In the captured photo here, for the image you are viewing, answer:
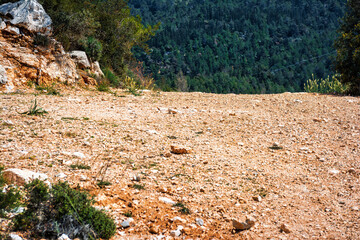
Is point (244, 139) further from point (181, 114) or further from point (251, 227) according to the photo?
point (251, 227)

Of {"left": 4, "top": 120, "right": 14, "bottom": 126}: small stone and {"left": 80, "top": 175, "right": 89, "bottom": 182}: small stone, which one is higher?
{"left": 4, "top": 120, "right": 14, "bottom": 126}: small stone

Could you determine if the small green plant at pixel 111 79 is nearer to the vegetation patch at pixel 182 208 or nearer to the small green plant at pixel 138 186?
the small green plant at pixel 138 186

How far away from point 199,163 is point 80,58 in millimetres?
7029

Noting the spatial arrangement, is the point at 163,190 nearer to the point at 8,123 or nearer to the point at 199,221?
the point at 199,221

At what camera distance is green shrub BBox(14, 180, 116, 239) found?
7.11ft

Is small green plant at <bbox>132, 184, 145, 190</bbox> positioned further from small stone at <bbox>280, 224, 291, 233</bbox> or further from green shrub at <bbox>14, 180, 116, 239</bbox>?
small stone at <bbox>280, 224, 291, 233</bbox>

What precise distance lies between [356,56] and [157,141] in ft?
30.6

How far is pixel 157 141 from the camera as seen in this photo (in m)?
4.82

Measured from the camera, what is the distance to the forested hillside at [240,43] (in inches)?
1426

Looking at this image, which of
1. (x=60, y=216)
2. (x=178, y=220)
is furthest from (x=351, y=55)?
(x=60, y=216)

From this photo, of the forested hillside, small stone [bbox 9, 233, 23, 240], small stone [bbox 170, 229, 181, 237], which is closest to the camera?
small stone [bbox 9, 233, 23, 240]

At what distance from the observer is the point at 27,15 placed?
8336mm

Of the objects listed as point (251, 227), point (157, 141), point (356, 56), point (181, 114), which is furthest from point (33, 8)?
point (356, 56)

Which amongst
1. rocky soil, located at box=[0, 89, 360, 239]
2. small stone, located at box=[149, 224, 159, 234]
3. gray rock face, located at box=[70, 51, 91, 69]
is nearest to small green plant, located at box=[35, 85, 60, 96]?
rocky soil, located at box=[0, 89, 360, 239]
